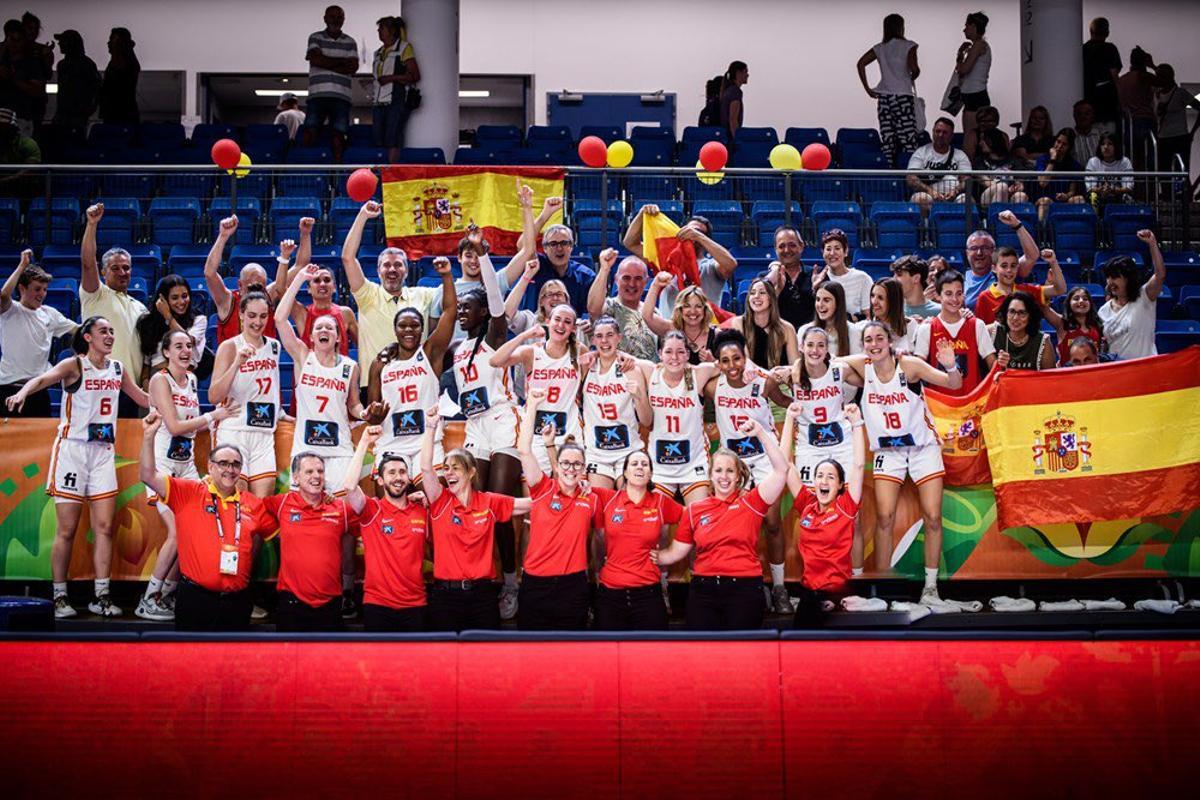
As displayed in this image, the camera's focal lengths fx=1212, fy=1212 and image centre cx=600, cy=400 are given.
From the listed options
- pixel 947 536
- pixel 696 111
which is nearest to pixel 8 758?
pixel 947 536

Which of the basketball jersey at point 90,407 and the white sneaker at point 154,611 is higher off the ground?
the basketball jersey at point 90,407

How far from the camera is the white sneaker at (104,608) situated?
24.5ft

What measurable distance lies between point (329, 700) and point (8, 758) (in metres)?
1.31

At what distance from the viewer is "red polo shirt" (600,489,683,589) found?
6.89 m

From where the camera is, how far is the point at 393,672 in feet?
16.6

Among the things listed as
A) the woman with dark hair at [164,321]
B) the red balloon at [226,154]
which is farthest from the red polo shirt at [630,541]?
the red balloon at [226,154]

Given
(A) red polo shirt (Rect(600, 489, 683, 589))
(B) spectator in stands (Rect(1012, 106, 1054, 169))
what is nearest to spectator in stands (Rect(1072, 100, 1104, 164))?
(B) spectator in stands (Rect(1012, 106, 1054, 169))

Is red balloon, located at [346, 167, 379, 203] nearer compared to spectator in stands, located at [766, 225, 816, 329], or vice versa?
spectator in stands, located at [766, 225, 816, 329]

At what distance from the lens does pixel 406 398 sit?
7.53m

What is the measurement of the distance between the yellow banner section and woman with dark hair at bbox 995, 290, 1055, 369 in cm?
42

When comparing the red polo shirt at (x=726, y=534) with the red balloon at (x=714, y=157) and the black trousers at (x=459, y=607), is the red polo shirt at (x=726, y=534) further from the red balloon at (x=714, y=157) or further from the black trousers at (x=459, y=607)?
the red balloon at (x=714, y=157)

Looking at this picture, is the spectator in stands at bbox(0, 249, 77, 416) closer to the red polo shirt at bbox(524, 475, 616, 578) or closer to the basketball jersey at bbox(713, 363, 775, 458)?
the red polo shirt at bbox(524, 475, 616, 578)

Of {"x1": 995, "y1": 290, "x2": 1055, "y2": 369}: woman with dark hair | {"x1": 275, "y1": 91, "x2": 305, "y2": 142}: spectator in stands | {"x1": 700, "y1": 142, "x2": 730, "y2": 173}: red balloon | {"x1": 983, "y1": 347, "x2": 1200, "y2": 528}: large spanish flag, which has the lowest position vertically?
{"x1": 983, "y1": 347, "x2": 1200, "y2": 528}: large spanish flag

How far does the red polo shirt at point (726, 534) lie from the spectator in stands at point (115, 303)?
400 cm
